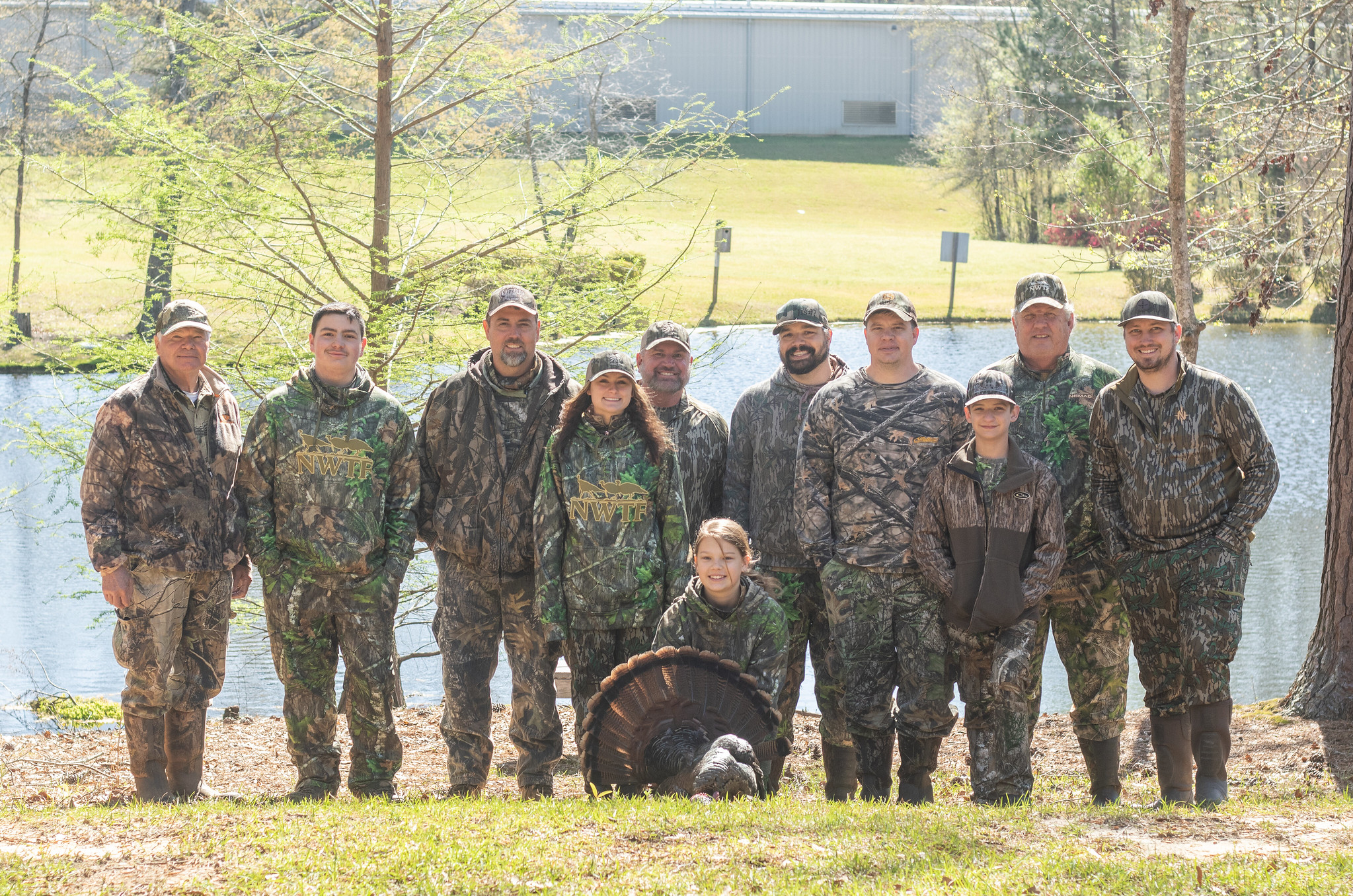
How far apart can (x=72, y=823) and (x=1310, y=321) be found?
39439 mm

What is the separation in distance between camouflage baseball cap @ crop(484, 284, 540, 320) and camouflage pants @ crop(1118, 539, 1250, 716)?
318cm

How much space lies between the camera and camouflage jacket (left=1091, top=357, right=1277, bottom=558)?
5926mm

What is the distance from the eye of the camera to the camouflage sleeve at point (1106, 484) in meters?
6.16

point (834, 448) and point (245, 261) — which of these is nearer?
point (834, 448)

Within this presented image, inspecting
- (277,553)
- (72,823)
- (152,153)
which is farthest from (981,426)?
(152,153)

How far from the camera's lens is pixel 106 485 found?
6152 millimetres

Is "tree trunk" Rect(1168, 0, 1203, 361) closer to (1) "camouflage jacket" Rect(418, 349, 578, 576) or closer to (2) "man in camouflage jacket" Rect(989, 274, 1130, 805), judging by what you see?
(2) "man in camouflage jacket" Rect(989, 274, 1130, 805)

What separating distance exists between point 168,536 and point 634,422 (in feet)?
7.61

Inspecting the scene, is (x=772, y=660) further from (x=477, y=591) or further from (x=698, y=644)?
(x=477, y=591)

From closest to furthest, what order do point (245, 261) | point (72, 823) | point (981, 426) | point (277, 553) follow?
point (72, 823) → point (981, 426) → point (277, 553) → point (245, 261)

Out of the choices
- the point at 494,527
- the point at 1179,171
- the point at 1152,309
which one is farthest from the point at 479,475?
the point at 1179,171

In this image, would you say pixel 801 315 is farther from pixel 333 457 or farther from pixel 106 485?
pixel 106 485

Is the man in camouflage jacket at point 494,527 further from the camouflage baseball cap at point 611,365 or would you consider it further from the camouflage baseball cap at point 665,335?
the camouflage baseball cap at point 665,335

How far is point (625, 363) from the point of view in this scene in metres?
6.16
